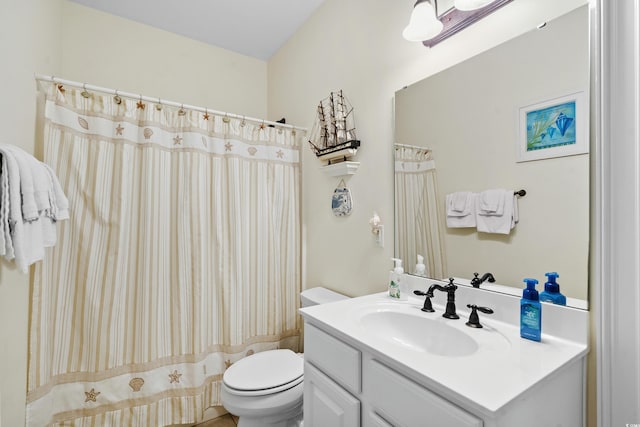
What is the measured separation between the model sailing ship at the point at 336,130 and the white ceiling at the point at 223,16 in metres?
0.72

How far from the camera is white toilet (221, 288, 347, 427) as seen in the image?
133 cm

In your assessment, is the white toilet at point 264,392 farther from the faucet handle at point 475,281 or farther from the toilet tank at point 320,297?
the faucet handle at point 475,281

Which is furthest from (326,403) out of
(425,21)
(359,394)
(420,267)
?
(425,21)

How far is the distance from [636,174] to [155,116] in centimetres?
208

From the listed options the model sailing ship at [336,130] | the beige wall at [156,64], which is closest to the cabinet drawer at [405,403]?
the model sailing ship at [336,130]

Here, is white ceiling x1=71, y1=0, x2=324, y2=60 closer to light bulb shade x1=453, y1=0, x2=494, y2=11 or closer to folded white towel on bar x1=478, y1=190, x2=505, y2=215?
light bulb shade x1=453, y1=0, x2=494, y2=11

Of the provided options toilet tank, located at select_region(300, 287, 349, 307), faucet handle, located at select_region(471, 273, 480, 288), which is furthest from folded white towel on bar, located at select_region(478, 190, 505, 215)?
toilet tank, located at select_region(300, 287, 349, 307)

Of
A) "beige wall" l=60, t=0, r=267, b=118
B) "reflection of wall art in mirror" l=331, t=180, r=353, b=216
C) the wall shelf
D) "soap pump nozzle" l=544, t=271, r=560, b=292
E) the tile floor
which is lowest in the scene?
the tile floor

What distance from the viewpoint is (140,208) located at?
1683mm

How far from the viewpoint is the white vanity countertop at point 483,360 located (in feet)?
2.06

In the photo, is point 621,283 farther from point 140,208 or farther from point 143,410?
point 143,410

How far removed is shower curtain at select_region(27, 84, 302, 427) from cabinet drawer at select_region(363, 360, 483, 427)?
Result: 4.18ft

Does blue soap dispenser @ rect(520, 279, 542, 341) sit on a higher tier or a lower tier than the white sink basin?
higher

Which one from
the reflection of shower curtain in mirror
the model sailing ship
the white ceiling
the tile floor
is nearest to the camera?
the reflection of shower curtain in mirror
